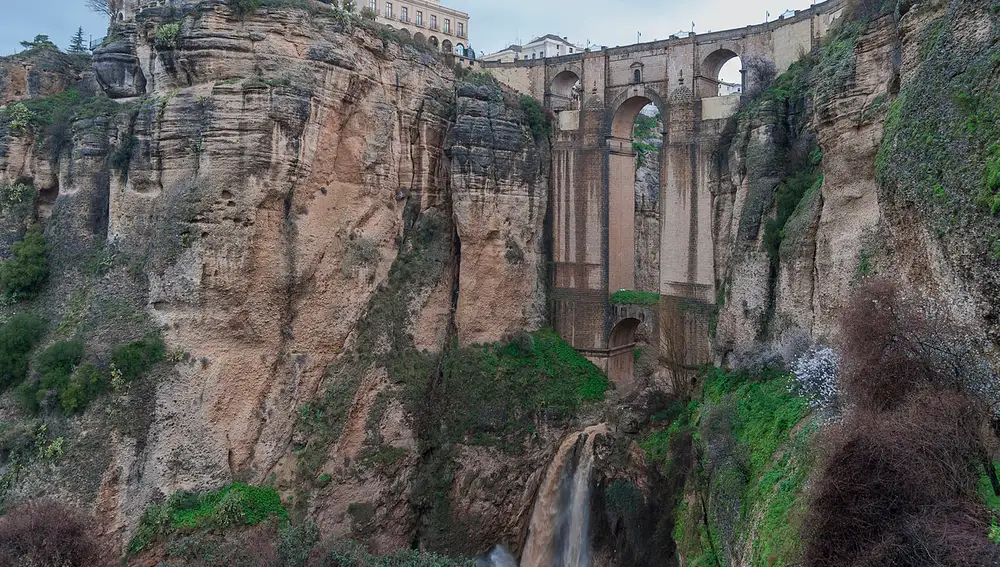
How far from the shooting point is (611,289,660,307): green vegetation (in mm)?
22516

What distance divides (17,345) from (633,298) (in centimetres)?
1753

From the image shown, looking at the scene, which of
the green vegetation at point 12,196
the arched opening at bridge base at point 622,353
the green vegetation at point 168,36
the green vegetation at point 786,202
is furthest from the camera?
the arched opening at bridge base at point 622,353

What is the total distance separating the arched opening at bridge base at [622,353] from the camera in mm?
22922

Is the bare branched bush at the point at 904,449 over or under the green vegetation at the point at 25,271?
under

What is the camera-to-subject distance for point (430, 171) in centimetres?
2142

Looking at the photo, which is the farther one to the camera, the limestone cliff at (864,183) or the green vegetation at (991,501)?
the limestone cliff at (864,183)

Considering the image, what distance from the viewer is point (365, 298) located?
19453 millimetres

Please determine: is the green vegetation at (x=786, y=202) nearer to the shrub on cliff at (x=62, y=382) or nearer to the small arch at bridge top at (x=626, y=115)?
the small arch at bridge top at (x=626, y=115)

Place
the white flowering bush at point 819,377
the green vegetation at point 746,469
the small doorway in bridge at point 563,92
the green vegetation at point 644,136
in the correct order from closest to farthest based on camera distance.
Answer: the green vegetation at point 746,469, the white flowering bush at point 819,377, the small doorway in bridge at point 563,92, the green vegetation at point 644,136

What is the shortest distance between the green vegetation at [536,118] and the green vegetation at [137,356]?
13.7 metres

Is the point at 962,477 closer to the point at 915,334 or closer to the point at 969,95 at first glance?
the point at 915,334

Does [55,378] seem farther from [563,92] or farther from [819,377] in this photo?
[563,92]

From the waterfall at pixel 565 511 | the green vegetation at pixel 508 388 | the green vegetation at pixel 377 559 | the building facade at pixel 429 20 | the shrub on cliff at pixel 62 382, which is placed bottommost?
the waterfall at pixel 565 511

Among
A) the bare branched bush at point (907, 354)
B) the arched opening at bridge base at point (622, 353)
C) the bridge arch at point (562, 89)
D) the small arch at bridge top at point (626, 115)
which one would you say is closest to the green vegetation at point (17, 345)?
the arched opening at bridge base at point (622, 353)
